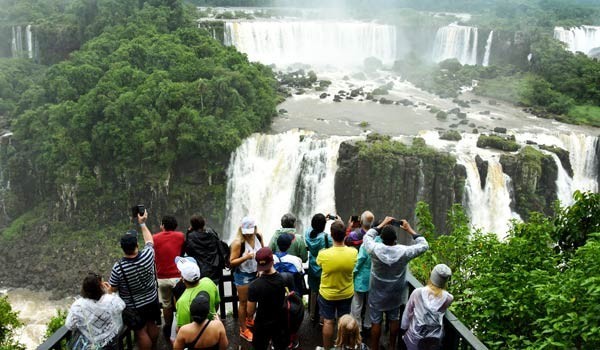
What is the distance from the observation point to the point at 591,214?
21.8ft

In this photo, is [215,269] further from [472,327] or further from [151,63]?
[151,63]

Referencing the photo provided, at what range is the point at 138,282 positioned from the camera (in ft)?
17.1

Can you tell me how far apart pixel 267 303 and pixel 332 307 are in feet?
3.49

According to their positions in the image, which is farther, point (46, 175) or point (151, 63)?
point (151, 63)

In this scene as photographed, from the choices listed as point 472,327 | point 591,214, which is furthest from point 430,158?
point 472,327

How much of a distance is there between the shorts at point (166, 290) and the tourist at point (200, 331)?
170cm

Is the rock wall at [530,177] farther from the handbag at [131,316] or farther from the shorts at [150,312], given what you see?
the handbag at [131,316]

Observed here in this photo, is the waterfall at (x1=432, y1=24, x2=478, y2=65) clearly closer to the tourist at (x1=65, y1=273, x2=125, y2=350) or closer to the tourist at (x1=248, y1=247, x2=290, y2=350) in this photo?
the tourist at (x1=248, y1=247, x2=290, y2=350)

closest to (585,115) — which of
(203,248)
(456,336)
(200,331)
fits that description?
(456,336)

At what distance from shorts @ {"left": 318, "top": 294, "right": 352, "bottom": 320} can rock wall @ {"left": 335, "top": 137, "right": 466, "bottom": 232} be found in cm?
1578

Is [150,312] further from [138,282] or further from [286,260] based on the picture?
[286,260]

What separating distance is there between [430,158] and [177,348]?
59.1 ft

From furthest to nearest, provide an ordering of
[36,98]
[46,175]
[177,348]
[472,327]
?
1. [36,98]
2. [46,175]
3. [472,327]
4. [177,348]

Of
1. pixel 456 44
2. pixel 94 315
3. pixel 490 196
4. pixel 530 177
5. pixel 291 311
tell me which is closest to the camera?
pixel 94 315
